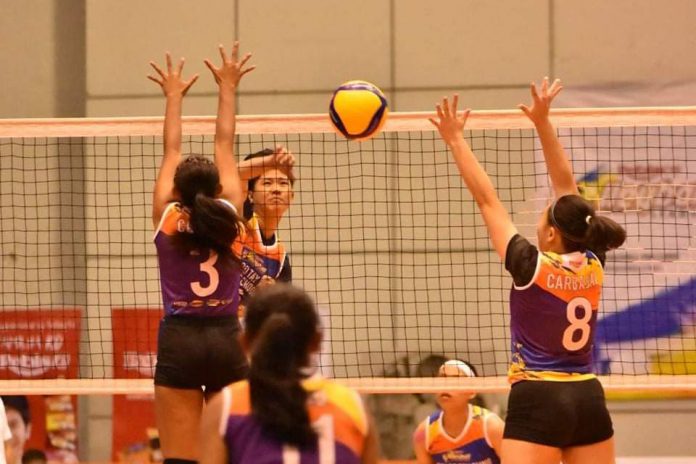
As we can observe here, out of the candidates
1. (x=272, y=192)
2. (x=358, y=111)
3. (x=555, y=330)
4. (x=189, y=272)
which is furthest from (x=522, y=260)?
(x=272, y=192)

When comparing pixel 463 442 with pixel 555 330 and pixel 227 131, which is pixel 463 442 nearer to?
pixel 555 330

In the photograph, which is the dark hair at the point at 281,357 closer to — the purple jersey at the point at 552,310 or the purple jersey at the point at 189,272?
the purple jersey at the point at 552,310

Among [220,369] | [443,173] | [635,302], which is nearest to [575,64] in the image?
[443,173]

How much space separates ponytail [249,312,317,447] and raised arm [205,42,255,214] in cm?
257

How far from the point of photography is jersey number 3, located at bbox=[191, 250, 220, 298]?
17.3 ft

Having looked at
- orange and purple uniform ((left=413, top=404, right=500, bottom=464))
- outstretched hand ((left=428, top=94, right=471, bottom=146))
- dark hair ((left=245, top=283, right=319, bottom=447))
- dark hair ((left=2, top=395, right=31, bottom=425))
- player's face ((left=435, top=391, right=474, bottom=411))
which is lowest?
dark hair ((left=2, top=395, right=31, bottom=425))

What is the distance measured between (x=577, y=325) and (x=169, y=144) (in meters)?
2.28

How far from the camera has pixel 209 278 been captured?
17.3ft

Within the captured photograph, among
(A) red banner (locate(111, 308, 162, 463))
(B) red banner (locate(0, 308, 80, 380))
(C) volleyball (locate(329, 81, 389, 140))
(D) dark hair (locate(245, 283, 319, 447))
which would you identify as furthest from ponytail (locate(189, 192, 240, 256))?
(B) red banner (locate(0, 308, 80, 380))

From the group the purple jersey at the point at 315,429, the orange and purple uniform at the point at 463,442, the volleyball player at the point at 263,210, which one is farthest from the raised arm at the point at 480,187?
the orange and purple uniform at the point at 463,442

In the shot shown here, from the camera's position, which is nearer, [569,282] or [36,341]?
[569,282]

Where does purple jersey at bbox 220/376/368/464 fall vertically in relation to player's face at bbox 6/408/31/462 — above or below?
above

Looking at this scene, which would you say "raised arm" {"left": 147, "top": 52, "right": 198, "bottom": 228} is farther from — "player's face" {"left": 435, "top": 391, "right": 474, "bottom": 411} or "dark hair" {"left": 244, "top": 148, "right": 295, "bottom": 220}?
"player's face" {"left": 435, "top": 391, "right": 474, "bottom": 411}

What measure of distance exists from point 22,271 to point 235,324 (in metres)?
7.26
